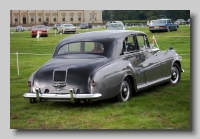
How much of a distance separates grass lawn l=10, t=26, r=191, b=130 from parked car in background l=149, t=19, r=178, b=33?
0.13m

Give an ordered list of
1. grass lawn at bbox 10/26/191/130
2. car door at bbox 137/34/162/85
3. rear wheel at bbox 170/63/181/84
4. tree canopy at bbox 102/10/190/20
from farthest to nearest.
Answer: rear wheel at bbox 170/63/181/84 → car door at bbox 137/34/162/85 → tree canopy at bbox 102/10/190/20 → grass lawn at bbox 10/26/191/130

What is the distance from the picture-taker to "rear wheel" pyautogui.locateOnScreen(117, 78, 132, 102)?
16.4m

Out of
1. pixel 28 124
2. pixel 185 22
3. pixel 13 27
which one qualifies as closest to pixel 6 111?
pixel 28 124

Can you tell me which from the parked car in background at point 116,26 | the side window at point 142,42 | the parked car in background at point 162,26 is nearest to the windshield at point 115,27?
the parked car in background at point 116,26

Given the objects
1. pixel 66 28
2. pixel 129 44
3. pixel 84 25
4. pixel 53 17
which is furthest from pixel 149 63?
pixel 53 17

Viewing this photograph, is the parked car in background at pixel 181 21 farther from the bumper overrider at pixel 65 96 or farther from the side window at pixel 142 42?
the bumper overrider at pixel 65 96

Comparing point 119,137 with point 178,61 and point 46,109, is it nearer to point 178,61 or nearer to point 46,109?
point 46,109

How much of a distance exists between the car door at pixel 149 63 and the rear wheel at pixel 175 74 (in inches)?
21.9

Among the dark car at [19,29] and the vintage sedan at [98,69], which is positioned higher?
the dark car at [19,29]

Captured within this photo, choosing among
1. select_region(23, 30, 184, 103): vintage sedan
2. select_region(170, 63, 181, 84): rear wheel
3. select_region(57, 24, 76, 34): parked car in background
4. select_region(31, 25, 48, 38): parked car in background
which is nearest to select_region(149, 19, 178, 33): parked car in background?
select_region(23, 30, 184, 103): vintage sedan

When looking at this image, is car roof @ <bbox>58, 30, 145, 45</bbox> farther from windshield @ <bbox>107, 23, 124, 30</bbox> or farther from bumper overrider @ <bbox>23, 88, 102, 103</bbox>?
bumper overrider @ <bbox>23, 88, 102, 103</bbox>

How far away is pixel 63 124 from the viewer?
15.6m

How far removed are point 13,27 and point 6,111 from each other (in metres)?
1.47

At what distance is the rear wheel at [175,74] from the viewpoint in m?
18.0
